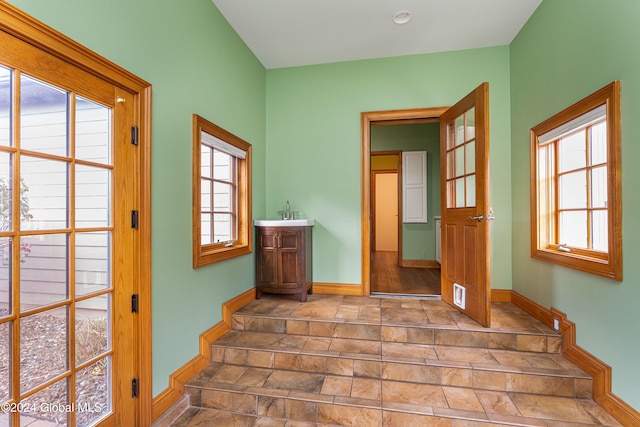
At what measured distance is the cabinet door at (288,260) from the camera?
300 centimetres

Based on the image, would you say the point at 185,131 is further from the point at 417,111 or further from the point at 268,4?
the point at 417,111

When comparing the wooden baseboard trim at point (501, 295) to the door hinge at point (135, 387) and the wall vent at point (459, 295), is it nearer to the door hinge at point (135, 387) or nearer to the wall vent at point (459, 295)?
the wall vent at point (459, 295)

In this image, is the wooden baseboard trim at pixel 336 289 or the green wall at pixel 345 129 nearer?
the green wall at pixel 345 129

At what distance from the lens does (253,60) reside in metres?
3.25

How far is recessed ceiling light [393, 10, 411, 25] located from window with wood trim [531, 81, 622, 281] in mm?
1531

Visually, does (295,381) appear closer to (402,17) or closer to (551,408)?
(551,408)

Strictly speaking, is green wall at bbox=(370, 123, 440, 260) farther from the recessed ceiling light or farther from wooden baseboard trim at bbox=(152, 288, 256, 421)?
wooden baseboard trim at bbox=(152, 288, 256, 421)

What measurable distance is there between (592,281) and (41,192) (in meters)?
3.17

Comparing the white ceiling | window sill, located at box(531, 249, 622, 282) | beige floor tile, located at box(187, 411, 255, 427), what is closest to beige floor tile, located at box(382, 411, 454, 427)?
beige floor tile, located at box(187, 411, 255, 427)

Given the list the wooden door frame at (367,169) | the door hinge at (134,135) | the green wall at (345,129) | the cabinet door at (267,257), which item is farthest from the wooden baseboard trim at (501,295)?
the door hinge at (134,135)

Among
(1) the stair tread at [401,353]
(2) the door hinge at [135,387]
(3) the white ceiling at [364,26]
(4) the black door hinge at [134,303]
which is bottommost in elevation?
(1) the stair tread at [401,353]

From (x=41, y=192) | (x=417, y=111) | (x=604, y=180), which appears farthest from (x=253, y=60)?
(x=604, y=180)

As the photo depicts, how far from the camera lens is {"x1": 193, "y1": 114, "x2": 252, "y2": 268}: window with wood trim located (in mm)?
2213

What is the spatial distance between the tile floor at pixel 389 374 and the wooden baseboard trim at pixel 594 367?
0.04m
